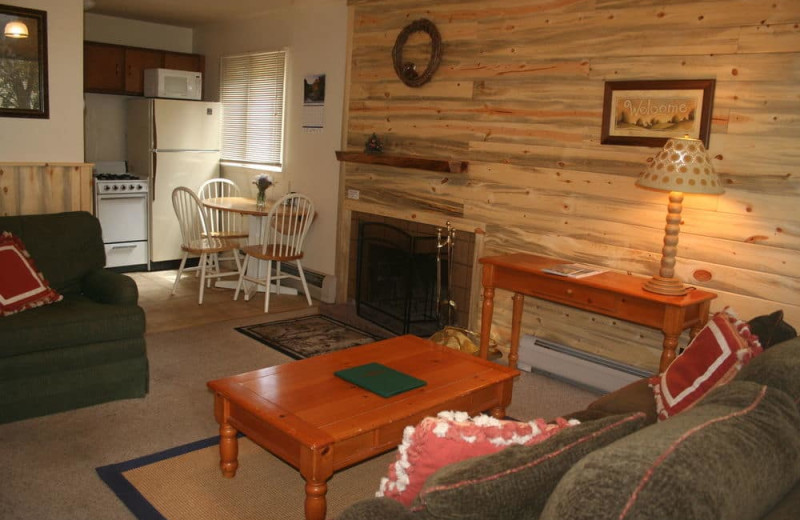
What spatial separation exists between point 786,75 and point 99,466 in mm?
3436

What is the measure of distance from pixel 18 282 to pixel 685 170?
3.19 metres

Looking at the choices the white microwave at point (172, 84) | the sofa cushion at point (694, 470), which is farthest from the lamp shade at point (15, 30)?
the sofa cushion at point (694, 470)

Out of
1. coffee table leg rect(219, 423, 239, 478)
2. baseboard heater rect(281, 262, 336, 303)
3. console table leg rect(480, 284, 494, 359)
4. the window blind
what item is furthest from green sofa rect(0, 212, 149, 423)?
the window blind

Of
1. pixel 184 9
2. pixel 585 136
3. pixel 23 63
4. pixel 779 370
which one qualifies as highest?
pixel 184 9

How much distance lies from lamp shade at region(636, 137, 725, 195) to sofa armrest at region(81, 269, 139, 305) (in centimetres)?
261

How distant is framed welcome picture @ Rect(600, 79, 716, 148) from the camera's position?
11.3ft

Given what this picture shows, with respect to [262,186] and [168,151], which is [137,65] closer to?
[168,151]

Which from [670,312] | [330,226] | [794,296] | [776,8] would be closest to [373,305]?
[330,226]

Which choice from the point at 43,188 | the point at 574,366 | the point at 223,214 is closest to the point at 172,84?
the point at 223,214

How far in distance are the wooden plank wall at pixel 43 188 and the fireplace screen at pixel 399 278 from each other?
77.4 inches

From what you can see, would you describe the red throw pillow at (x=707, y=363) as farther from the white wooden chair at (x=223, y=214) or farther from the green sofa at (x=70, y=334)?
the white wooden chair at (x=223, y=214)

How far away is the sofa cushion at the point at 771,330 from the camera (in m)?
2.37

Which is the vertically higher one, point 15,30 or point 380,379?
point 15,30

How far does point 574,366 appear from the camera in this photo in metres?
4.03
